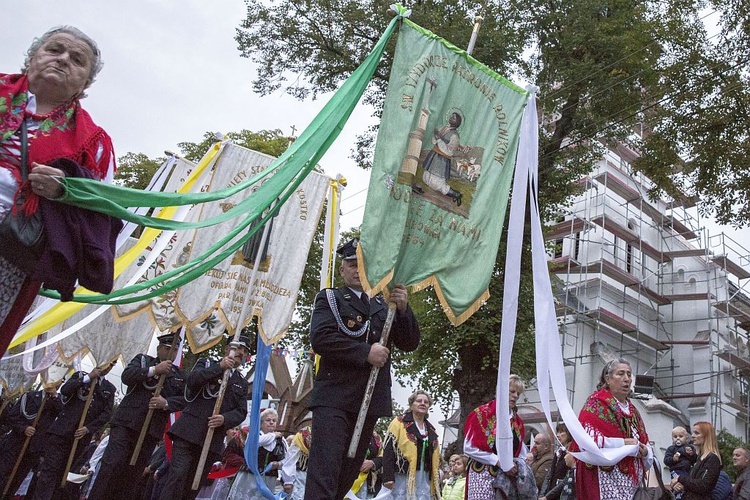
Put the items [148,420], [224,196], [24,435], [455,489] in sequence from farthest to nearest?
[455,489]
[24,435]
[148,420]
[224,196]

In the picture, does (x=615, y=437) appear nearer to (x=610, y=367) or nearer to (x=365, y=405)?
(x=610, y=367)

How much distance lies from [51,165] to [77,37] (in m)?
0.65

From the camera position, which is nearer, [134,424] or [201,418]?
[201,418]

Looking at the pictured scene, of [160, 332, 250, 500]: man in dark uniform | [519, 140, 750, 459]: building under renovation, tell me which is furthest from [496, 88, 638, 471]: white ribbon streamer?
[519, 140, 750, 459]: building under renovation

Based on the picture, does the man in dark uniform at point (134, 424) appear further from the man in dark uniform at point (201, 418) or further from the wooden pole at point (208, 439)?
the wooden pole at point (208, 439)

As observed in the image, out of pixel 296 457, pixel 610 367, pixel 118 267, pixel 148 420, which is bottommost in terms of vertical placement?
pixel 148 420

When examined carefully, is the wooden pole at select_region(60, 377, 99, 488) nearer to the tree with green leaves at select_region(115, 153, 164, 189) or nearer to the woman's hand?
the woman's hand

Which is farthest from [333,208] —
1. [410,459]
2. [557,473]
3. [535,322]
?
[535,322]

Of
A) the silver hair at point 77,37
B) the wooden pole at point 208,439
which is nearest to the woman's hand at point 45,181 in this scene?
the silver hair at point 77,37

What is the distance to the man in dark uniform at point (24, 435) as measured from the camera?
10.6 m

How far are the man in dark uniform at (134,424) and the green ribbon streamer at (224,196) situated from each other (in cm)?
368

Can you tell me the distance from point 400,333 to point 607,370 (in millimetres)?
2573

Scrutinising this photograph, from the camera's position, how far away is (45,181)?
3230 millimetres

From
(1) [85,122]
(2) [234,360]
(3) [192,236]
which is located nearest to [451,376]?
(3) [192,236]
